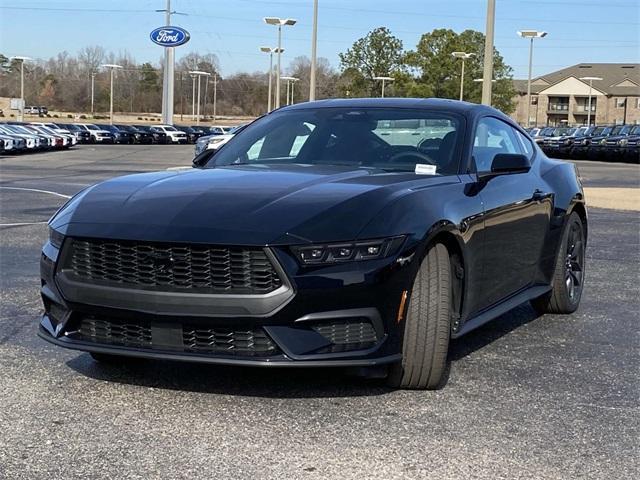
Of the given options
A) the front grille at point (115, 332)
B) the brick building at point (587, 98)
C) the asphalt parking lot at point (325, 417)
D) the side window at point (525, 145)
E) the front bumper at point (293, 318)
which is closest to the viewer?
the asphalt parking lot at point (325, 417)

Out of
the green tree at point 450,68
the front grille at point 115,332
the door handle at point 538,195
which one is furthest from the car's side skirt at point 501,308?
the green tree at point 450,68

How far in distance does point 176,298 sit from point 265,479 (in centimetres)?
101

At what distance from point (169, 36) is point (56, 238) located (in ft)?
209

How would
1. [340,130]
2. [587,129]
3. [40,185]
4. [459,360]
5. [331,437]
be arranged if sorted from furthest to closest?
1. [587,129]
2. [40,185]
3. [340,130]
4. [459,360]
5. [331,437]

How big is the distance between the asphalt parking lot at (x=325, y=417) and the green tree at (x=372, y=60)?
91.7 m

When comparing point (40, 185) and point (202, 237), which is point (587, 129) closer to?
point (40, 185)

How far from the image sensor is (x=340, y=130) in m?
5.72

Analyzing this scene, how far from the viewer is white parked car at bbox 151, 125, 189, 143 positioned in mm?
68000

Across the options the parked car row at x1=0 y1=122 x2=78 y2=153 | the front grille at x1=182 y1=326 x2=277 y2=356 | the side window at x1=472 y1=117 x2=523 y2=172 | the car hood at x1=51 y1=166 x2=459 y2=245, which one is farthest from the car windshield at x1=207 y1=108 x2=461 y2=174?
the parked car row at x1=0 y1=122 x2=78 y2=153

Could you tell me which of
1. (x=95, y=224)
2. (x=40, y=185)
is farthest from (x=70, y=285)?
(x=40, y=185)

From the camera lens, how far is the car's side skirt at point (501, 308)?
5039mm

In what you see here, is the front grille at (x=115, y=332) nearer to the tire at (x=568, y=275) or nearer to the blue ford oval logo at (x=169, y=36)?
the tire at (x=568, y=275)

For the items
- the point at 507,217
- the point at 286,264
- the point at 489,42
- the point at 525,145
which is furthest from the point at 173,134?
the point at 286,264

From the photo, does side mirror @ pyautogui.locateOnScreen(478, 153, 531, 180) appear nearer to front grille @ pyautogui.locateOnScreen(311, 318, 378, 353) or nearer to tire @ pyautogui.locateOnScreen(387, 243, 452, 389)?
tire @ pyautogui.locateOnScreen(387, 243, 452, 389)
